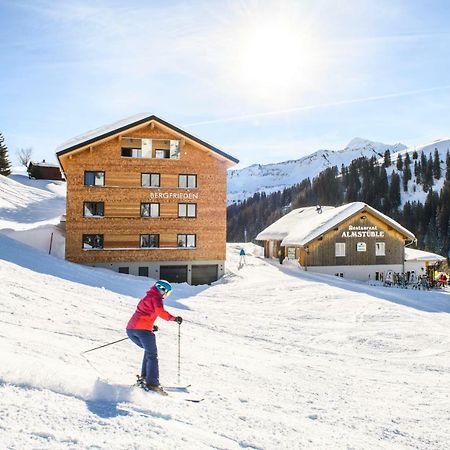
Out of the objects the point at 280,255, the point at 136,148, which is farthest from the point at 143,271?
the point at 280,255

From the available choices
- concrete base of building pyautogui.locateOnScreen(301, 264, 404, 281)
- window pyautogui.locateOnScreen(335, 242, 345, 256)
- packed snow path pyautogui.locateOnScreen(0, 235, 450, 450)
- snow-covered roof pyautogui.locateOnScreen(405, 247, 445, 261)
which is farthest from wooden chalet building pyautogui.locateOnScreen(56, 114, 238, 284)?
snow-covered roof pyautogui.locateOnScreen(405, 247, 445, 261)

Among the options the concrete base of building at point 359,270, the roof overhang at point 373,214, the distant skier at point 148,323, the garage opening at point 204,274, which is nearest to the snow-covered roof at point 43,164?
the garage opening at point 204,274

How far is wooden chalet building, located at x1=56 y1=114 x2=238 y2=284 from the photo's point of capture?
93.6 ft

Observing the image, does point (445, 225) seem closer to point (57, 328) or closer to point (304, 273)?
point (304, 273)

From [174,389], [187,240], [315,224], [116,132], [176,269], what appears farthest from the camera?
[315,224]

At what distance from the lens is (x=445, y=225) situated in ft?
398

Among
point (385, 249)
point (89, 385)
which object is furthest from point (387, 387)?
point (385, 249)

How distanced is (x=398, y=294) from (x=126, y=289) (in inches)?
679

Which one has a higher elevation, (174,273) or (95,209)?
(95,209)

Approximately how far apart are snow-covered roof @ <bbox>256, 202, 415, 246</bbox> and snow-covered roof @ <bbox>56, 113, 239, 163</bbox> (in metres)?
10.4

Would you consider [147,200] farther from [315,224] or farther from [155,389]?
[155,389]

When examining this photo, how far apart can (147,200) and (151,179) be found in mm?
1509

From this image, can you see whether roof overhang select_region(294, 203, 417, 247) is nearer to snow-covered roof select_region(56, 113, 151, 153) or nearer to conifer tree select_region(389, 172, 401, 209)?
snow-covered roof select_region(56, 113, 151, 153)

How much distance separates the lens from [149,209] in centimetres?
2969
